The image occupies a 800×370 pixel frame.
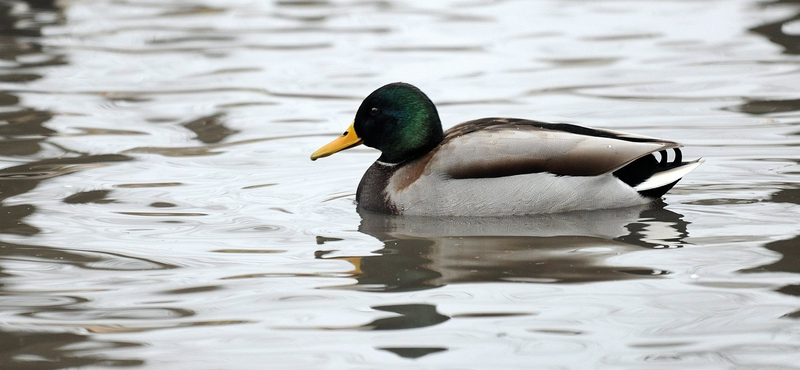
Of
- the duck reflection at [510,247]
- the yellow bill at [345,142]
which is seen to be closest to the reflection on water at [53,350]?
the duck reflection at [510,247]

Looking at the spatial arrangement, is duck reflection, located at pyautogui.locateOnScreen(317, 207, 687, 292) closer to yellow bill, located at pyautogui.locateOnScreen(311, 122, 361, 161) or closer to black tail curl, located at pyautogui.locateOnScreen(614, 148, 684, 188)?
black tail curl, located at pyautogui.locateOnScreen(614, 148, 684, 188)

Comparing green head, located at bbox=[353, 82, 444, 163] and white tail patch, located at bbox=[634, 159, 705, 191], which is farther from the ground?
green head, located at bbox=[353, 82, 444, 163]

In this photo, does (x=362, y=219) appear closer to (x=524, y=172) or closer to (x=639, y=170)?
(x=524, y=172)

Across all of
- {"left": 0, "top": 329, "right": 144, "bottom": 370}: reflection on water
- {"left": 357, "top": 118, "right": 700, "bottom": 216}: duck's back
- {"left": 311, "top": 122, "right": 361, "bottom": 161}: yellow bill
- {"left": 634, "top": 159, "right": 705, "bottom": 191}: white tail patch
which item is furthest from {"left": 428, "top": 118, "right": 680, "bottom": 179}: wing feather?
{"left": 0, "top": 329, "right": 144, "bottom": 370}: reflection on water

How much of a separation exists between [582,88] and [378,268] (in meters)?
5.58

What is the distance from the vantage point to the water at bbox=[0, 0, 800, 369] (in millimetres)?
4535

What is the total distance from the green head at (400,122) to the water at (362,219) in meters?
0.45

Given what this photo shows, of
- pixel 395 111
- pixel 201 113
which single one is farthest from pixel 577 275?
pixel 201 113

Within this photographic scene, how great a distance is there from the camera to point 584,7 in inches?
598

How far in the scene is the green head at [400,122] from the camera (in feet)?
22.4

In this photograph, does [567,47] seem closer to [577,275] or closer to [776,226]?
[776,226]

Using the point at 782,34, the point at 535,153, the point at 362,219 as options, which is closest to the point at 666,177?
the point at 535,153

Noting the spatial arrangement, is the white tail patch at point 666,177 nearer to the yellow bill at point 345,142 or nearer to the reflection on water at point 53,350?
the yellow bill at point 345,142

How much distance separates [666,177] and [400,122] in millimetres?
1514
